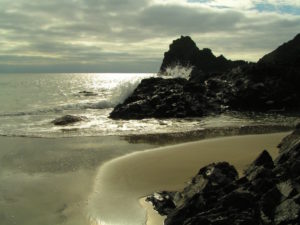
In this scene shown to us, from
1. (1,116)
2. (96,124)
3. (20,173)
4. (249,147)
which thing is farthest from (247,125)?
(1,116)

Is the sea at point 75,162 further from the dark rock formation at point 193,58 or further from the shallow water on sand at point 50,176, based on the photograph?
the dark rock formation at point 193,58

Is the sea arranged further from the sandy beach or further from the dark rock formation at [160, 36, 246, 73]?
the dark rock formation at [160, 36, 246, 73]

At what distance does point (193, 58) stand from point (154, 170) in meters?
85.3

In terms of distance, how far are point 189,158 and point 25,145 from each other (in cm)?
796

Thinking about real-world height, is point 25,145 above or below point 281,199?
below

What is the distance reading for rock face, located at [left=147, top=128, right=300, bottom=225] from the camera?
245 inches

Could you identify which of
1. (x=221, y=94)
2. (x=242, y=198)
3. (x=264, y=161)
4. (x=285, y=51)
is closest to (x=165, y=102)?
(x=221, y=94)

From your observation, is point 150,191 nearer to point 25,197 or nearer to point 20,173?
point 25,197

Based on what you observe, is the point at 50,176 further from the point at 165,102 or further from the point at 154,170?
the point at 165,102

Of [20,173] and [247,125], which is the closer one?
[20,173]

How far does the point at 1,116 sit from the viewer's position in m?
31.3

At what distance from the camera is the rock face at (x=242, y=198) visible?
6.23 metres

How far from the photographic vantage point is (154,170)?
12.3 meters

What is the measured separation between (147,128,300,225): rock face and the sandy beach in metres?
1.20
